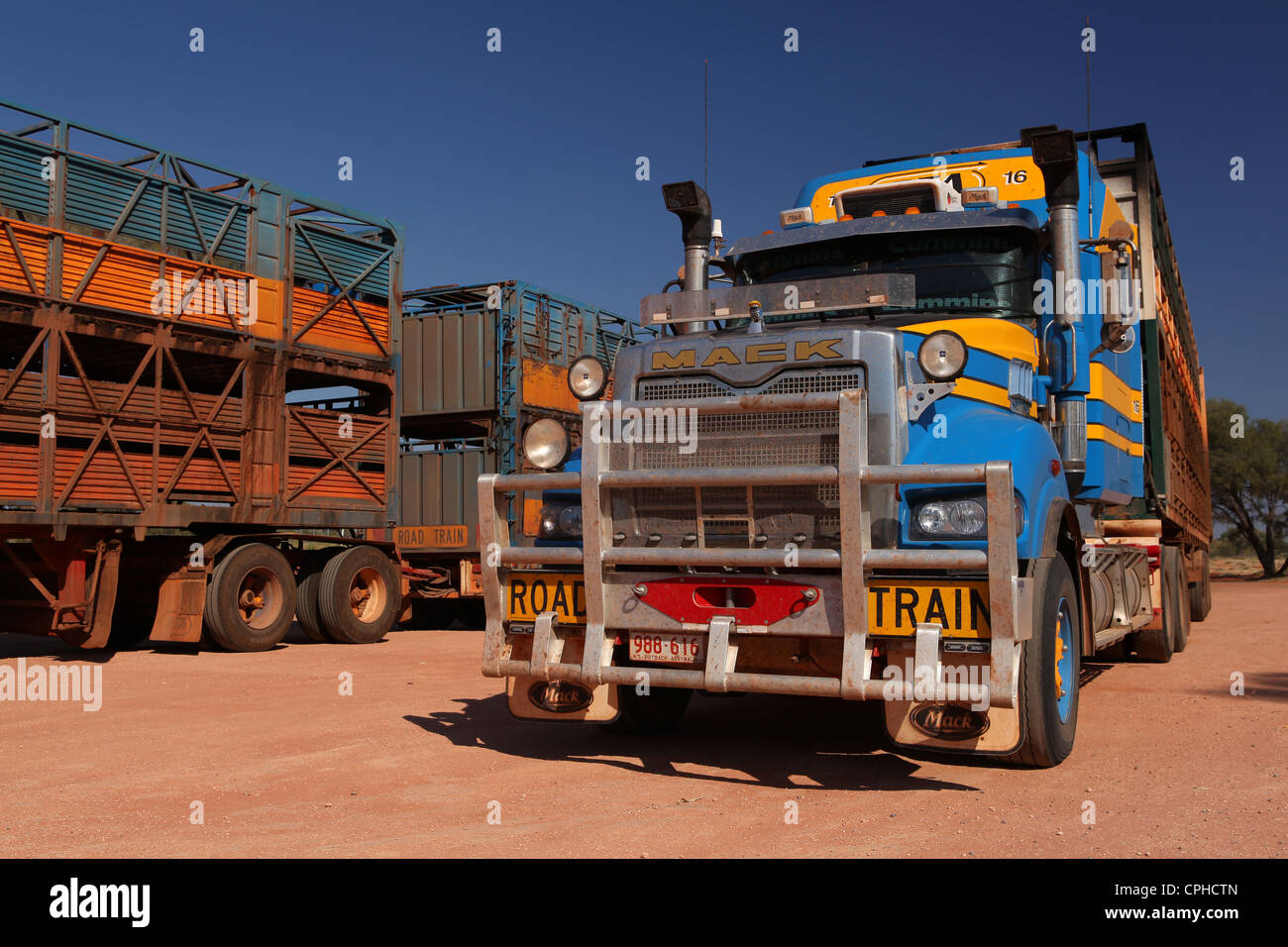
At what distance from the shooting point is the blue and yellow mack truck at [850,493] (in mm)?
5211

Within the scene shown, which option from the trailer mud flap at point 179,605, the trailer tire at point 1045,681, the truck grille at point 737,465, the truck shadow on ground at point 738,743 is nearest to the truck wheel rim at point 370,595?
the trailer mud flap at point 179,605

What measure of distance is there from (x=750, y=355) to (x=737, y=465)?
574mm

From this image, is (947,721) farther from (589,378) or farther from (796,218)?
(796,218)

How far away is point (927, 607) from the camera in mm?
5199

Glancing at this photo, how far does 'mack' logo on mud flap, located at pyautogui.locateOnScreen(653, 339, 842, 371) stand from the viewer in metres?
5.61

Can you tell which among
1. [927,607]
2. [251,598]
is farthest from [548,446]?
[251,598]

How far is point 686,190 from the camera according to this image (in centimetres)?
808

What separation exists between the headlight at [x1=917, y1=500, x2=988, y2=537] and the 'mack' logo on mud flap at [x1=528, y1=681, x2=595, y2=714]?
213 cm

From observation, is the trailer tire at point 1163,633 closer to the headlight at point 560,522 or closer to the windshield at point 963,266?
the windshield at point 963,266

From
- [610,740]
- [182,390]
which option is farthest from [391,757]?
[182,390]

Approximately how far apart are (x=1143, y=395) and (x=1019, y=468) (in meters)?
5.91

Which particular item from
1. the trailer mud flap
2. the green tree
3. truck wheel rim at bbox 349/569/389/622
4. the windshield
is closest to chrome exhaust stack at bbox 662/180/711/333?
the windshield

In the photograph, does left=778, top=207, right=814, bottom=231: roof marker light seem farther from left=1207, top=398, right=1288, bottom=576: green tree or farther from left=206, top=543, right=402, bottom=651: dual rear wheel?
left=1207, top=398, right=1288, bottom=576: green tree

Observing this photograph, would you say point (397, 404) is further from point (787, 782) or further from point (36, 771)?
point (787, 782)
